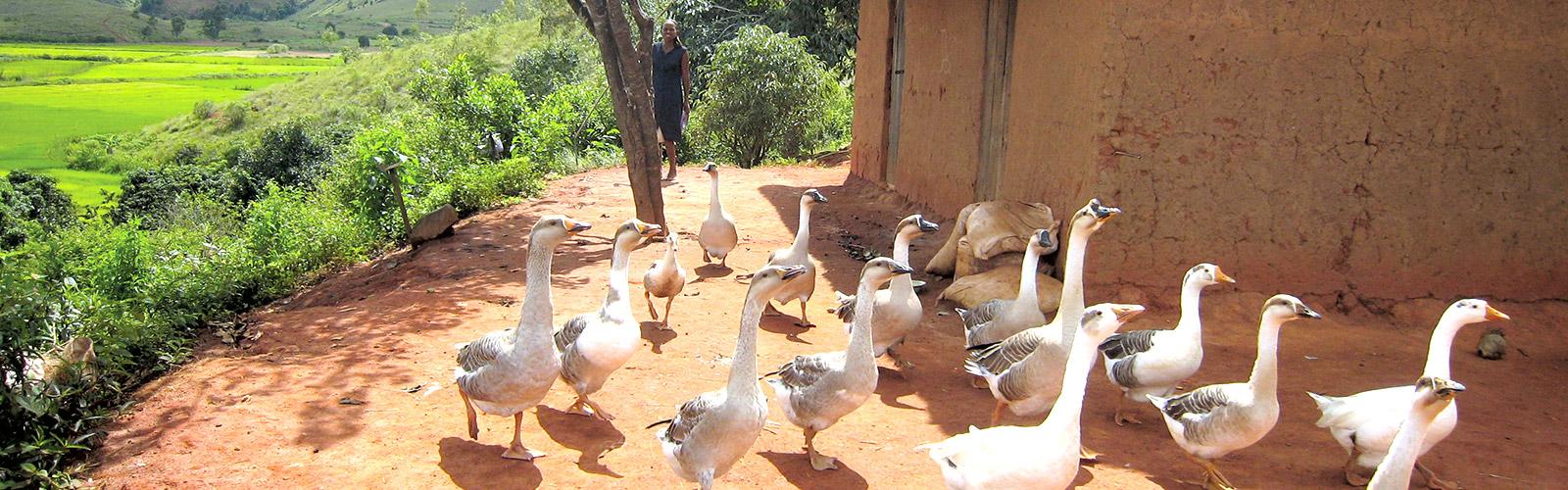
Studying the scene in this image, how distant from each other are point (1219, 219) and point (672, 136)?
7.28m

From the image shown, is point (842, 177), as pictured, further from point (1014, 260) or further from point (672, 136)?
point (1014, 260)

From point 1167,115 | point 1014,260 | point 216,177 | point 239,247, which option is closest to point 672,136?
point 239,247

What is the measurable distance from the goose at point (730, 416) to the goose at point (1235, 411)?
181 cm

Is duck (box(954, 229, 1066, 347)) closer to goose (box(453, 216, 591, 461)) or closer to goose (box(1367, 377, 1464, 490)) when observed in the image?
goose (box(1367, 377, 1464, 490))

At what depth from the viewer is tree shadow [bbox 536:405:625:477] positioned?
4.53 metres

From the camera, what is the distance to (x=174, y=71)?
38.6m

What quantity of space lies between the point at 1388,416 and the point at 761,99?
1194 centimetres

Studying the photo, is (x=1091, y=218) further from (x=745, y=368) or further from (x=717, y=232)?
(x=717, y=232)

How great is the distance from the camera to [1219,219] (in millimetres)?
6578

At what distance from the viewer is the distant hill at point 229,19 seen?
42281 millimetres

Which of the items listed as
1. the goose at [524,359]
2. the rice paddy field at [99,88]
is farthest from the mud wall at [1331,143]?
the rice paddy field at [99,88]

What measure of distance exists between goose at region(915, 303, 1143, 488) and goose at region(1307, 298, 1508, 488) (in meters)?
1.41

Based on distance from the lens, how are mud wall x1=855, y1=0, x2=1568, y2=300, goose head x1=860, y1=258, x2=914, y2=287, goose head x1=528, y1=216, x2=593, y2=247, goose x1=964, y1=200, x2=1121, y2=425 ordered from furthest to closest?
mud wall x1=855, y1=0, x2=1568, y2=300
goose x1=964, y1=200, x2=1121, y2=425
goose head x1=528, y1=216, x2=593, y2=247
goose head x1=860, y1=258, x2=914, y2=287

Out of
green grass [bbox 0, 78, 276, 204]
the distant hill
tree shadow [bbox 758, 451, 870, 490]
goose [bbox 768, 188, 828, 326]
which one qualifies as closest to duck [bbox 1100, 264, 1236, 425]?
tree shadow [bbox 758, 451, 870, 490]
